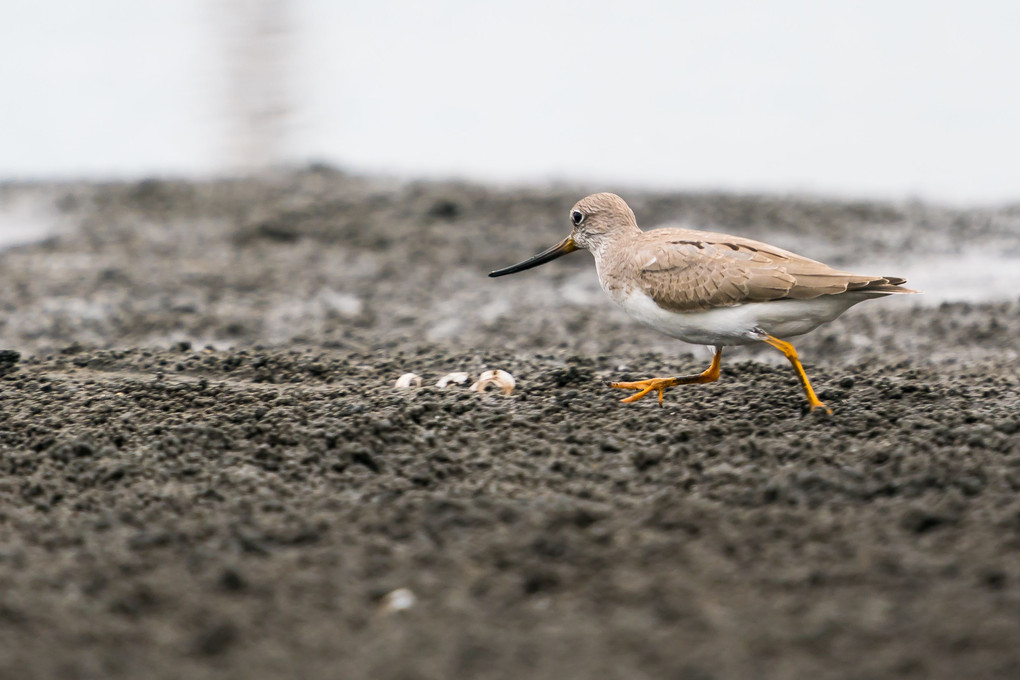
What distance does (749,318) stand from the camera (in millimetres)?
4871

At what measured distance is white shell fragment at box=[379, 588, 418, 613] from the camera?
10.3ft

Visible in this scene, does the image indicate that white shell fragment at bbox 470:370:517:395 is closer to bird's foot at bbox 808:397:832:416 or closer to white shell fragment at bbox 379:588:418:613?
Result: bird's foot at bbox 808:397:832:416

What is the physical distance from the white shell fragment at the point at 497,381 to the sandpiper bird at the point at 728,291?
25.1 inches

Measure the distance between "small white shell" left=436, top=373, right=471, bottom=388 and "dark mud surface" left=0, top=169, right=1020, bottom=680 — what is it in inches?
11.1

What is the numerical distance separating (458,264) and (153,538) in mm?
6448

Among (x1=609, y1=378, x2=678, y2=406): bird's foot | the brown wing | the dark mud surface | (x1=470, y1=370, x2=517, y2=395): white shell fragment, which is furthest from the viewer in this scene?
(x1=470, y1=370, x2=517, y2=395): white shell fragment

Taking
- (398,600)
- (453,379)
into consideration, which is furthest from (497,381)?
(398,600)

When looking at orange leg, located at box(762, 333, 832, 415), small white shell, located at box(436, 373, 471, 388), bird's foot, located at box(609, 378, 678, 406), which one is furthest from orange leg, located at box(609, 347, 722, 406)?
small white shell, located at box(436, 373, 471, 388)

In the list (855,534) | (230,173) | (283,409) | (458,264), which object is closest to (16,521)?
(283,409)

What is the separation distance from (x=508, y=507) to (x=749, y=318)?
67.5 inches

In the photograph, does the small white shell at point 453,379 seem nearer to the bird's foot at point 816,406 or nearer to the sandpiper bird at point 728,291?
the sandpiper bird at point 728,291

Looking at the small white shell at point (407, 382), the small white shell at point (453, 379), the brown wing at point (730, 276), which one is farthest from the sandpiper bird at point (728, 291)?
the small white shell at point (407, 382)

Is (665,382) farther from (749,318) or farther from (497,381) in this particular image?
(497,381)

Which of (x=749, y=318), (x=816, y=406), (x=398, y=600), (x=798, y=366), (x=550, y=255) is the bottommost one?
(x=398, y=600)
